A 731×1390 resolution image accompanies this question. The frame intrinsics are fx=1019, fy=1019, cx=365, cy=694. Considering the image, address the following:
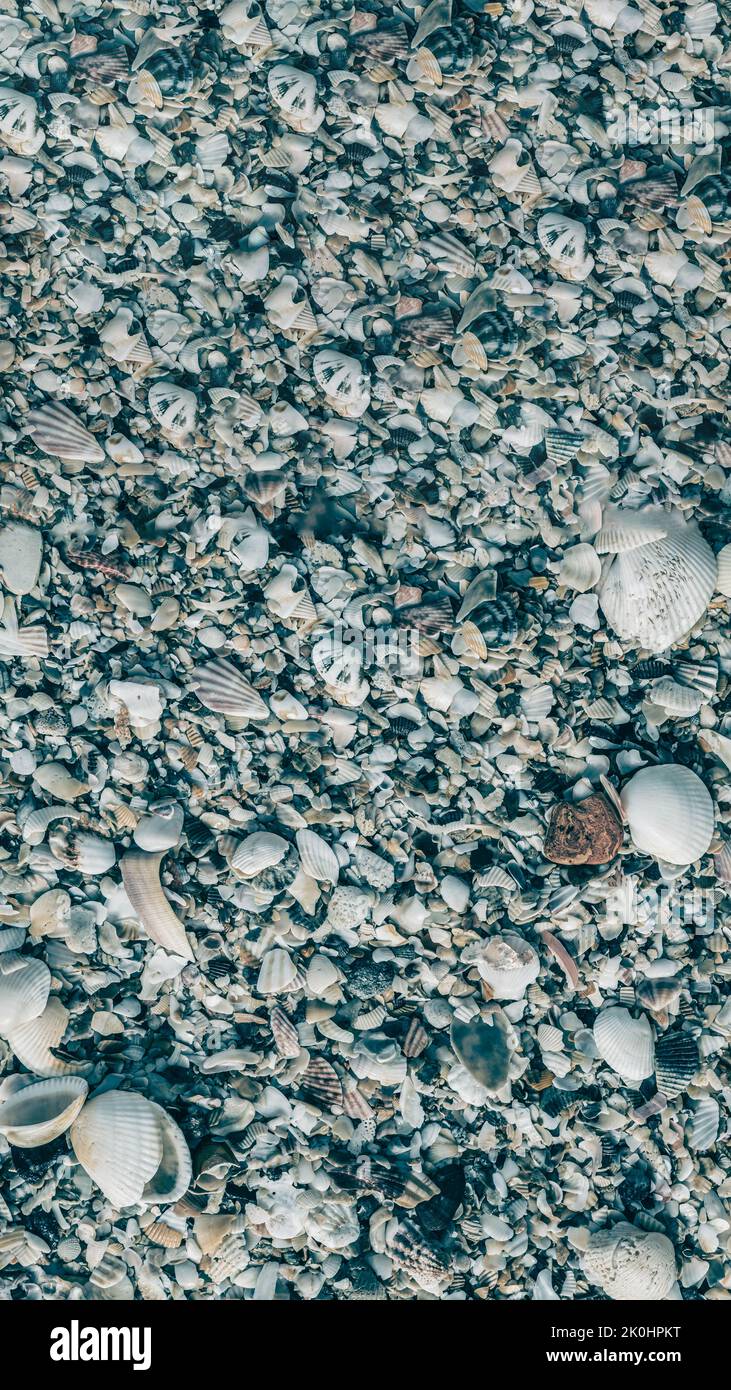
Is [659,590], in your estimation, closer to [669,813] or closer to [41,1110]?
[669,813]

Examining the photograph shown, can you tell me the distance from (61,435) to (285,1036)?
1.79 meters

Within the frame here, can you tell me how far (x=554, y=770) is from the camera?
9.60ft

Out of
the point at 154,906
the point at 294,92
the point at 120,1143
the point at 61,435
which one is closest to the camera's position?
the point at 120,1143

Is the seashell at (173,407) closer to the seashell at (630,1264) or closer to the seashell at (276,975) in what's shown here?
the seashell at (276,975)

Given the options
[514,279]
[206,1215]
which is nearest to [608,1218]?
[206,1215]

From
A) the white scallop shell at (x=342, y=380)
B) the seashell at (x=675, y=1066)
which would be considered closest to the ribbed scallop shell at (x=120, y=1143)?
the seashell at (x=675, y=1066)

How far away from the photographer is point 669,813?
2834 mm

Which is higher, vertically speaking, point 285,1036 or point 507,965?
point 507,965

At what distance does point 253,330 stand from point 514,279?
0.79 metres

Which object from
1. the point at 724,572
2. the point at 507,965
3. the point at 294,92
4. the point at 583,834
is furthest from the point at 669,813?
the point at 294,92

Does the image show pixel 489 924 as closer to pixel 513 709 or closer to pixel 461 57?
pixel 513 709

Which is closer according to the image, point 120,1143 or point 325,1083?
point 120,1143

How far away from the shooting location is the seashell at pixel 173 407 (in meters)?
2.92

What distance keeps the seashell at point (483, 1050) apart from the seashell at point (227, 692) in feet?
3.37
